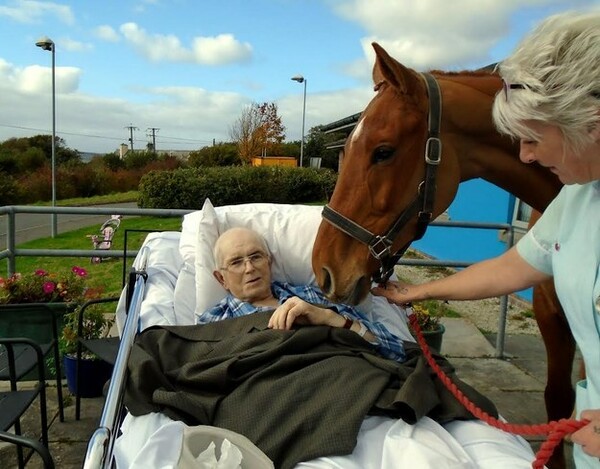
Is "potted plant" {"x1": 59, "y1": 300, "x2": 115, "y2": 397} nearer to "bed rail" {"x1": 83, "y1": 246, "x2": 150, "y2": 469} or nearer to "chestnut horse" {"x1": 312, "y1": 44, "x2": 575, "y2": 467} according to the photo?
"bed rail" {"x1": 83, "y1": 246, "x2": 150, "y2": 469}

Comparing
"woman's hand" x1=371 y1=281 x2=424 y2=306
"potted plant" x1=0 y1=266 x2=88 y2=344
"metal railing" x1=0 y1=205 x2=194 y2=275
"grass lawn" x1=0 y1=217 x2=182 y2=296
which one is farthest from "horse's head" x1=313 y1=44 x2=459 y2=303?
"grass lawn" x1=0 y1=217 x2=182 y2=296

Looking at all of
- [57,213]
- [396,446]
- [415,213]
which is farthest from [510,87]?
[57,213]

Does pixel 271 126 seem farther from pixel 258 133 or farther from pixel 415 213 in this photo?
pixel 415 213

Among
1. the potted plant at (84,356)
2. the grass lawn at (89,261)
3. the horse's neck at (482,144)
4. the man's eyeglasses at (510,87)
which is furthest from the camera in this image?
the grass lawn at (89,261)

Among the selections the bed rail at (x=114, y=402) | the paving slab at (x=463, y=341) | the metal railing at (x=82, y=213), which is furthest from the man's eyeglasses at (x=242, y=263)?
the paving slab at (x=463, y=341)

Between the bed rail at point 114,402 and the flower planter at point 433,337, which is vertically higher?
the bed rail at point 114,402

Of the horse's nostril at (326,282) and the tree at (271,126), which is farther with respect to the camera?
the tree at (271,126)

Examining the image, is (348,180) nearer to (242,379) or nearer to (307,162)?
(242,379)

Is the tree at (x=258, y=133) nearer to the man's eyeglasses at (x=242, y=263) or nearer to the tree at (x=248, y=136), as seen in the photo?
the tree at (x=248, y=136)

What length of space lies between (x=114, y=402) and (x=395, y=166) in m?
1.25

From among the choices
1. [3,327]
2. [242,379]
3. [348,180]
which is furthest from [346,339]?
[3,327]

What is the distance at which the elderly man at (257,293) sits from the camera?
7.57 ft

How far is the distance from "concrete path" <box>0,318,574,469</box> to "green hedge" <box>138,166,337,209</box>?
933cm

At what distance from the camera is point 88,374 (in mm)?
3471
